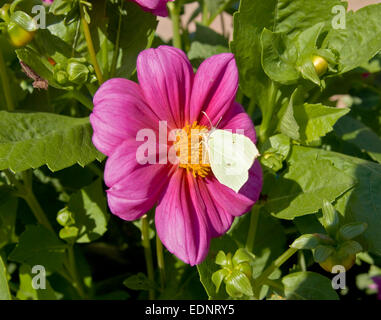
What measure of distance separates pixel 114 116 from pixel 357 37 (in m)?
0.47

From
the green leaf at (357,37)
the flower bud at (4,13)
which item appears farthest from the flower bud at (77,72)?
the green leaf at (357,37)

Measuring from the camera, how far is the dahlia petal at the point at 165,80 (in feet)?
2.32

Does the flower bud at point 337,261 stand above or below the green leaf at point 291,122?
below

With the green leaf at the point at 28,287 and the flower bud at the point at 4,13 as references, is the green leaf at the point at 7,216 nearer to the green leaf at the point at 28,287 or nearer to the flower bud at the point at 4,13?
the green leaf at the point at 28,287

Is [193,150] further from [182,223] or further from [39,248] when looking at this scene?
[39,248]

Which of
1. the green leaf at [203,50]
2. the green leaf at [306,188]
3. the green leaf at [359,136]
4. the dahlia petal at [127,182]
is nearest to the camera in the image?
the dahlia petal at [127,182]

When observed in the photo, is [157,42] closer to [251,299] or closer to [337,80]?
[337,80]

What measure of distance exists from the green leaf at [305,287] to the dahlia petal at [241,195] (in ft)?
0.50

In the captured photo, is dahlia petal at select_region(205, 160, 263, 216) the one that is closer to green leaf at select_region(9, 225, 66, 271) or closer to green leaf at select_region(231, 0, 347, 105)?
green leaf at select_region(231, 0, 347, 105)

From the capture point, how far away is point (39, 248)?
0.89 m

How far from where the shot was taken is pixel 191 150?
2.50 feet

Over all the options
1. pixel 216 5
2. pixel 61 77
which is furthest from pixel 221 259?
pixel 216 5
